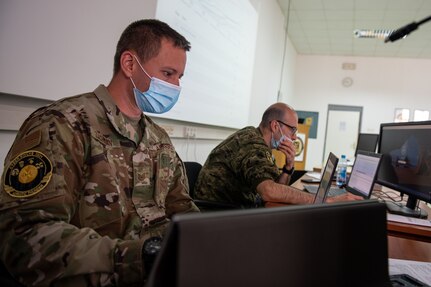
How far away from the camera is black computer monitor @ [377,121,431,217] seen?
1.33 meters

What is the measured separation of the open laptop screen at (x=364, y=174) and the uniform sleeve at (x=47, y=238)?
1.29 meters

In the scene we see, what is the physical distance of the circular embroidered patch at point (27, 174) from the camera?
623 mm

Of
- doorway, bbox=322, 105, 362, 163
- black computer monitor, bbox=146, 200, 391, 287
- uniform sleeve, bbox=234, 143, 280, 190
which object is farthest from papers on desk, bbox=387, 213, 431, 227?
doorway, bbox=322, 105, 362, 163

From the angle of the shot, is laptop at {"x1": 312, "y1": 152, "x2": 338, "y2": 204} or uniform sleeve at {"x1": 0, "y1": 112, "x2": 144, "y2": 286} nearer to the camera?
uniform sleeve at {"x1": 0, "y1": 112, "x2": 144, "y2": 286}

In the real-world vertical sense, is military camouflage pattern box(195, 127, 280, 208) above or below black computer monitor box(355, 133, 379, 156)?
below

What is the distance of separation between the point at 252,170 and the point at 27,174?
3.34 feet

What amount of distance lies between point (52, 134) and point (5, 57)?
0.49 meters

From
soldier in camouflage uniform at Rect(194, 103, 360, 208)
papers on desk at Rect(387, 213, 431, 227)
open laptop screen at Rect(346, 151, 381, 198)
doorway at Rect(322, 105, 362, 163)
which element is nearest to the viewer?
papers on desk at Rect(387, 213, 431, 227)

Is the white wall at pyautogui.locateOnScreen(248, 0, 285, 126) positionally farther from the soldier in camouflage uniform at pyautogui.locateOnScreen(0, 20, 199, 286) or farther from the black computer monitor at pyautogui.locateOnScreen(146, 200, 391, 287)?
the black computer monitor at pyautogui.locateOnScreen(146, 200, 391, 287)

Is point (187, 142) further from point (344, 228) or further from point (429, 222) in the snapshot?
point (344, 228)

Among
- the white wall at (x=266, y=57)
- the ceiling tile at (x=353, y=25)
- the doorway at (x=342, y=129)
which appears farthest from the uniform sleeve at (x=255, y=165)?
the doorway at (x=342, y=129)

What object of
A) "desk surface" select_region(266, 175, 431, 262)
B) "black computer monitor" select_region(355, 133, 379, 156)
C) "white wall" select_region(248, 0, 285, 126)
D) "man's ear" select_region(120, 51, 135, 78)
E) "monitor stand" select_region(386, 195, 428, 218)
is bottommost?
"desk surface" select_region(266, 175, 431, 262)

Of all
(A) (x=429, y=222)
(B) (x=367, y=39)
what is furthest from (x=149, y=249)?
(B) (x=367, y=39)

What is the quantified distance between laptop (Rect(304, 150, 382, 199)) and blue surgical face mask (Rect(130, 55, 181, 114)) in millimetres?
1042
